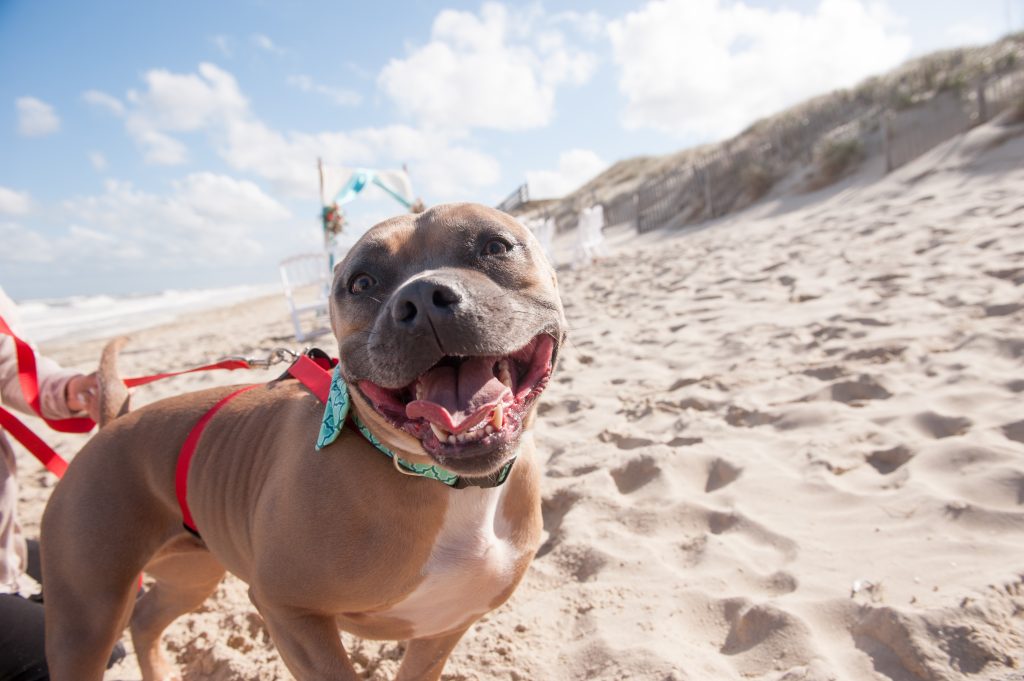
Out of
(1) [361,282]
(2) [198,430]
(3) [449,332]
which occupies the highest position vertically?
(1) [361,282]

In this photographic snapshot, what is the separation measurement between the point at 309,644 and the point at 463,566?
0.45 metres

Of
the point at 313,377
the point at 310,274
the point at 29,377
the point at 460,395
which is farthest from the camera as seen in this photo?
the point at 310,274

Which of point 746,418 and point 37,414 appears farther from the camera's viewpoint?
point 746,418

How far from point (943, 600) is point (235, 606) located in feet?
9.14

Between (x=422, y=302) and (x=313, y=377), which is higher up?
(x=422, y=302)

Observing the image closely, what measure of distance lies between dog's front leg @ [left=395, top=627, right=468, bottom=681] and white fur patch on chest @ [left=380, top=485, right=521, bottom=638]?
0.43ft

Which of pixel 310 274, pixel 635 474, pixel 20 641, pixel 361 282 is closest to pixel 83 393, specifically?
pixel 20 641

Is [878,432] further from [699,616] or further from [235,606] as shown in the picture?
[235,606]

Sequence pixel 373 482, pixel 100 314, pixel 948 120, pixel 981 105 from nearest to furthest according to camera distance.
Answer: pixel 373 482 < pixel 981 105 < pixel 948 120 < pixel 100 314

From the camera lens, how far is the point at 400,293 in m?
1.63

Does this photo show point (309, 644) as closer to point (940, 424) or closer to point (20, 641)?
point (20, 641)

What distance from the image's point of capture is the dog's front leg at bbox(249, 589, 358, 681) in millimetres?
1688

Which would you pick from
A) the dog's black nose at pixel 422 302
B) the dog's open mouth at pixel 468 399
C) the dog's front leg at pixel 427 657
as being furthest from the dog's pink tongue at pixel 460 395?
the dog's front leg at pixel 427 657

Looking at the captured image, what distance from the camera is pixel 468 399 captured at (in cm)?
169
